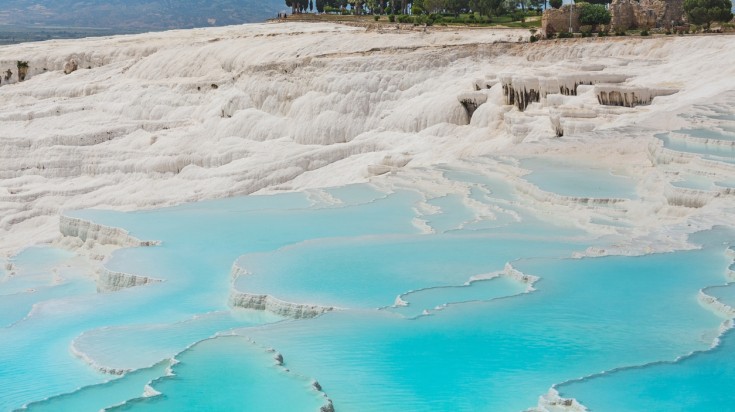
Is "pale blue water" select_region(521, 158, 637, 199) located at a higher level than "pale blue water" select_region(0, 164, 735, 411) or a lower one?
higher

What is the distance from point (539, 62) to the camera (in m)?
21.5

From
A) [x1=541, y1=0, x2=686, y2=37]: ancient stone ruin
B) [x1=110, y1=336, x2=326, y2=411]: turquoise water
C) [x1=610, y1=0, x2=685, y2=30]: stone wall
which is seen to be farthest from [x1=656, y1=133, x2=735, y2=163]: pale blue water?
[x1=610, y1=0, x2=685, y2=30]: stone wall

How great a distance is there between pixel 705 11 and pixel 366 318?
939 inches

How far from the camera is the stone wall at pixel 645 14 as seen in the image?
2761cm

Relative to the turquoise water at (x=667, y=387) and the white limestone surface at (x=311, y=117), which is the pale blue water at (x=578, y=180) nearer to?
the white limestone surface at (x=311, y=117)

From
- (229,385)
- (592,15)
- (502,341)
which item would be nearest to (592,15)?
(592,15)

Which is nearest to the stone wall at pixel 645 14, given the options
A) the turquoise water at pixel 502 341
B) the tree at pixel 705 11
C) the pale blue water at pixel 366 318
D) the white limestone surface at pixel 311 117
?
the tree at pixel 705 11

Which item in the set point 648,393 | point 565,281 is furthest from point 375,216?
point 648,393

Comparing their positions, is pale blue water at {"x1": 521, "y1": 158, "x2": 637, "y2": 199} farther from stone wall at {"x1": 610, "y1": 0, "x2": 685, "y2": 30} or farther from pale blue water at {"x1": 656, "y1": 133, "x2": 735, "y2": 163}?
stone wall at {"x1": 610, "y1": 0, "x2": 685, "y2": 30}

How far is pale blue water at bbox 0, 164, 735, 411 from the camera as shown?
239 inches

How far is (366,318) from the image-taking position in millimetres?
7176

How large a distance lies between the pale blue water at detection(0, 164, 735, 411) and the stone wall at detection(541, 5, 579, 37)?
1542 centimetres

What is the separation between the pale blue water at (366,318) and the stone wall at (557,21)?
50.6 feet

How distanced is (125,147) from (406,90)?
5.93 m
